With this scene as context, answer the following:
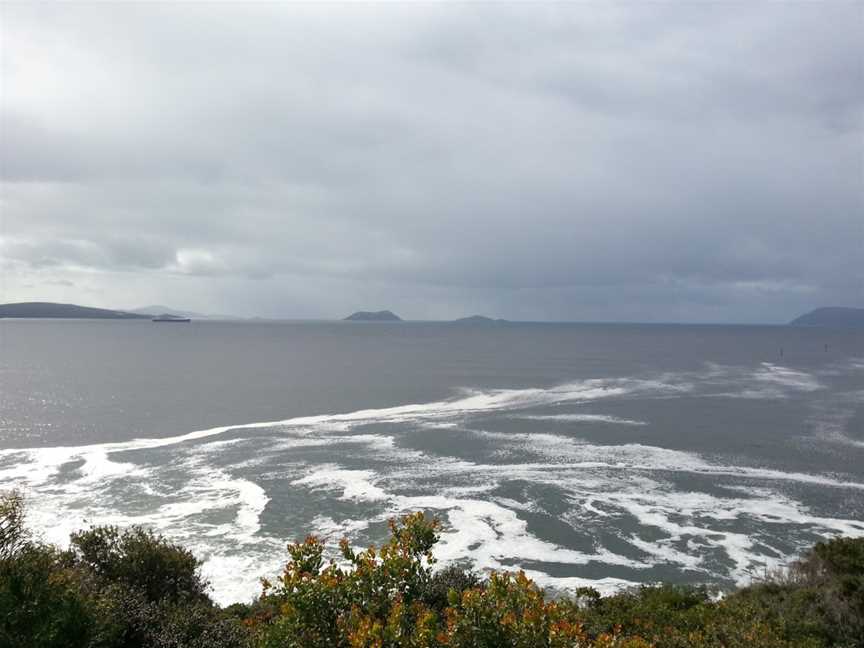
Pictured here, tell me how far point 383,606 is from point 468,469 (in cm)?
4684

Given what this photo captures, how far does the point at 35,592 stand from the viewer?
19.9 m

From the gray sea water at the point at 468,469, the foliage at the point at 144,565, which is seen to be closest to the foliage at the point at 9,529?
the foliage at the point at 144,565

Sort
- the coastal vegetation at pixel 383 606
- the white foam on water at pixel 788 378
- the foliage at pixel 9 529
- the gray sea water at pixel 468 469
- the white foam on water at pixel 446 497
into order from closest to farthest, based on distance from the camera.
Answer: the coastal vegetation at pixel 383 606 < the foliage at pixel 9 529 < the white foam on water at pixel 446 497 < the gray sea water at pixel 468 469 < the white foam on water at pixel 788 378

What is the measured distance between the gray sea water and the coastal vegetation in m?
7.03

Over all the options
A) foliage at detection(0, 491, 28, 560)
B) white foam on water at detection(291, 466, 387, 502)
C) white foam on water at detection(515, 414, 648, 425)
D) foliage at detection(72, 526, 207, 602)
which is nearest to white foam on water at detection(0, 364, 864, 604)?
white foam on water at detection(291, 466, 387, 502)

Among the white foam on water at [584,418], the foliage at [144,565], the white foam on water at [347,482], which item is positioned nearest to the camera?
the foliage at [144,565]

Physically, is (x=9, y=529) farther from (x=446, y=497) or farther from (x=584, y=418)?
(x=584, y=418)

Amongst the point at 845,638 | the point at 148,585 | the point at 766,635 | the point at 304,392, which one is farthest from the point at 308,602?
the point at 304,392

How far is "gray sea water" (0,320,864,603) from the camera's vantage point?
140ft

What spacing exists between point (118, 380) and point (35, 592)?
4696 inches

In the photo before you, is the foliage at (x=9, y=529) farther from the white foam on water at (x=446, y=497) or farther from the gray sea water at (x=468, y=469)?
the gray sea water at (x=468, y=469)

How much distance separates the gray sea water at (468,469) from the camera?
42.6 m

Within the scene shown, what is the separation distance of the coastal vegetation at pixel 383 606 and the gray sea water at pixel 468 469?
703 centimetres

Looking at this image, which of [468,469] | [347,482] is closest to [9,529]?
[347,482]
